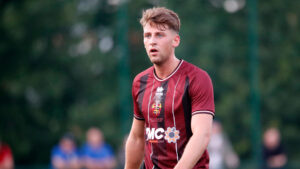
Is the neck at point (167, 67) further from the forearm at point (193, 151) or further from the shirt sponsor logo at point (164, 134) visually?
the forearm at point (193, 151)

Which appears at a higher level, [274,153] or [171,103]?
[171,103]

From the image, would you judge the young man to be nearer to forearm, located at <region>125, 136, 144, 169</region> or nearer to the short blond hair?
the short blond hair

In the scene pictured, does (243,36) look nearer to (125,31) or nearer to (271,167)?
(125,31)

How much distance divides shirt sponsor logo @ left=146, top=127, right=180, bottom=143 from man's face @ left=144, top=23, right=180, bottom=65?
535 mm

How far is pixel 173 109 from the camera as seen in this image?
429cm

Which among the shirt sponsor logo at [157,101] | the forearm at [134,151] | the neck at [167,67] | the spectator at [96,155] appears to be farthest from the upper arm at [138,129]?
the spectator at [96,155]

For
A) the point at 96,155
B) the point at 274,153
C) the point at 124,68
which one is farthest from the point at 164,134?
the point at 124,68

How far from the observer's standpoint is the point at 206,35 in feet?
48.8

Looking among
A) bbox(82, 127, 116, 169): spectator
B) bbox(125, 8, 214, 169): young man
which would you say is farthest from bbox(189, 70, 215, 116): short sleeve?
bbox(82, 127, 116, 169): spectator

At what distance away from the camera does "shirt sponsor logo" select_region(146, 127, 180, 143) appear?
4309 mm

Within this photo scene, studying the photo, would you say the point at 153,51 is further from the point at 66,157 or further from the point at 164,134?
the point at 66,157

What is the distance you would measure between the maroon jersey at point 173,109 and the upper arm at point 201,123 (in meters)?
0.04

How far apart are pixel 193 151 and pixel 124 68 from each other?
1013 cm

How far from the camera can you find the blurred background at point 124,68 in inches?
568
